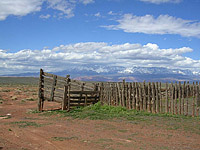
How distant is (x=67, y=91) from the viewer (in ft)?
50.5

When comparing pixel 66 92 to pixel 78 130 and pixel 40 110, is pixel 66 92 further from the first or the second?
pixel 78 130

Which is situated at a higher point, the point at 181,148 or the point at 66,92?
the point at 66,92

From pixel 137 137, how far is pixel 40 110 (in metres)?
9.29

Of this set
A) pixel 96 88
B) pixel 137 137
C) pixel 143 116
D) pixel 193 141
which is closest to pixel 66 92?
pixel 96 88

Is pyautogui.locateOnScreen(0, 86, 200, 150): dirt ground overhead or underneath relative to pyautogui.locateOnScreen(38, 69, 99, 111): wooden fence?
underneath

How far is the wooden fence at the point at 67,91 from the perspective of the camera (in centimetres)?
1535

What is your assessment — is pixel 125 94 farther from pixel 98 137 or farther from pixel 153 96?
pixel 98 137

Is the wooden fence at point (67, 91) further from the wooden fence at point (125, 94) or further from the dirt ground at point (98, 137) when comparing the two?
the dirt ground at point (98, 137)

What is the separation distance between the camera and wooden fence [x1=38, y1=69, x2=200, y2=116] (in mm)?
13062

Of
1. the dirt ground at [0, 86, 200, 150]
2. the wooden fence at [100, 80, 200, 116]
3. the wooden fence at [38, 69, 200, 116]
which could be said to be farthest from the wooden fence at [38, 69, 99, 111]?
the dirt ground at [0, 86, 200, 150]

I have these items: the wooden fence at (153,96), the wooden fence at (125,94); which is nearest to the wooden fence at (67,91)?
the wooden fence at (125,94)

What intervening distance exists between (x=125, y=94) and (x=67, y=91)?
3450mm

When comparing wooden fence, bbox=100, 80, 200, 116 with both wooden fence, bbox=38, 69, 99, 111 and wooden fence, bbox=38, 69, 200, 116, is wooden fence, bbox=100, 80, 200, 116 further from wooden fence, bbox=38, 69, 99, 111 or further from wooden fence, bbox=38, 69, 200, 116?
wooden fence, bbox=38, 69, 99, 111

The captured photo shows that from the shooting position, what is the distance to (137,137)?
28.1 ft
